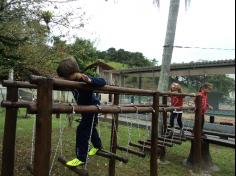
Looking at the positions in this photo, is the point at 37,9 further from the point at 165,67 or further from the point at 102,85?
the point at 102,85

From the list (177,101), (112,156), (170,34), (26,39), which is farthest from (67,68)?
(170,34)

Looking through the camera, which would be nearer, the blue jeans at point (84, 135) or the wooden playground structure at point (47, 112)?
the wooden playground structure at point (47, 112)

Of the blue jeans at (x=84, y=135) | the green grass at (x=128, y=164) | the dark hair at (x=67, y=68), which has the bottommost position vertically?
the green grass at (x=128, y=164)

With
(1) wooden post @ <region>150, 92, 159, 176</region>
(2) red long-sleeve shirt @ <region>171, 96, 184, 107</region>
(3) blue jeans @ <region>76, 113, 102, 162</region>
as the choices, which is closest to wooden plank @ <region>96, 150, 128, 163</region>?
(3) blue jeans @ <region>76, 113, 102, 162</region>

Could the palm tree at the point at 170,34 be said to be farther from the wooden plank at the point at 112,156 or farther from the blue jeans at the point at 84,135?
the blue jeans at the point at 84,135

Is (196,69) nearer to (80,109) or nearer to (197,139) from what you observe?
(197,139)

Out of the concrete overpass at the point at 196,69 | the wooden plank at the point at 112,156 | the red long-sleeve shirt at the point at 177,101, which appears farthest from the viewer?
the concrete overpass at the point at 196,69

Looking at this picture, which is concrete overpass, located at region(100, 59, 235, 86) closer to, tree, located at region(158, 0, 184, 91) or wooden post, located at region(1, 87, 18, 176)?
tree, located at region(158, 0, 184, 91)

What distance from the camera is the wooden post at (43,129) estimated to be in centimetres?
292

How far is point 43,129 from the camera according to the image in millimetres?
2945

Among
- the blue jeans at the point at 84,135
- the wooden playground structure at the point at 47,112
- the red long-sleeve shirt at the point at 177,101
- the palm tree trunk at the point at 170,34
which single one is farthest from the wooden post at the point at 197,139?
the blue jeans at the point at 84,135

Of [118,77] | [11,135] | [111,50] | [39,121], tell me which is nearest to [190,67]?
[118,77]

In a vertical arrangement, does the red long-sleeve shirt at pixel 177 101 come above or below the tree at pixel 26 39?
below

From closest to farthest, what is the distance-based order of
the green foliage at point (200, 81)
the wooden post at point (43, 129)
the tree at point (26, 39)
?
the wooden post at point (43, 129) → the tree at point (26, 39) → the green foliage at point (200, 81)
